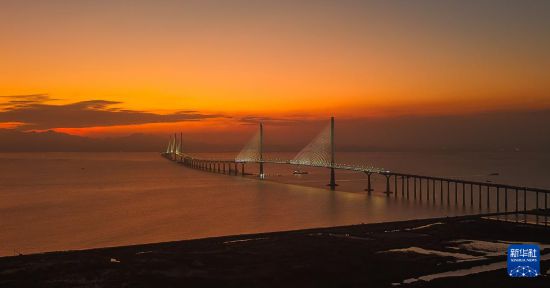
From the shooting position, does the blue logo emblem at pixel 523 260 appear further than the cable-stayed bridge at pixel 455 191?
No

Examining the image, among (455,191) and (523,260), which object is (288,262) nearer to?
(523,260)

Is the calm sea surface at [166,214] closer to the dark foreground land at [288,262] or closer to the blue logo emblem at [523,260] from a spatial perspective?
the dark foreground land at [288,262]

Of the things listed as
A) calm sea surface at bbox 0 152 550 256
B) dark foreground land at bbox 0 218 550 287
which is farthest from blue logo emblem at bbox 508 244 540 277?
calm sea surface at bbox 0 152 550 256

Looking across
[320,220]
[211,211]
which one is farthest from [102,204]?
[320,220]

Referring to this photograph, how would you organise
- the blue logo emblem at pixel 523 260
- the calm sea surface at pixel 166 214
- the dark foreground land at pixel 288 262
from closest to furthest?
the blue logo emblem at pixel 523 260 → the dark foreground land at pixel 288 262 → the calm sea surface at pixel 166 214

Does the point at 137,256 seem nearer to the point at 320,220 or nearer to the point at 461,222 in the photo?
the point at 461,222

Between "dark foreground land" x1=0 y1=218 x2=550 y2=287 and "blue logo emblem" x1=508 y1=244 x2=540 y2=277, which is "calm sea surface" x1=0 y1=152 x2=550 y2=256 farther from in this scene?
"blue logo emblem" x1=508 y1=244 x2=540 y2=277

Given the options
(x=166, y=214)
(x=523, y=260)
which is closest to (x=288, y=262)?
(x=523, y=260)

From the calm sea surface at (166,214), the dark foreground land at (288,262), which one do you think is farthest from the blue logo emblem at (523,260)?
the calm sea surface at (166,214)
